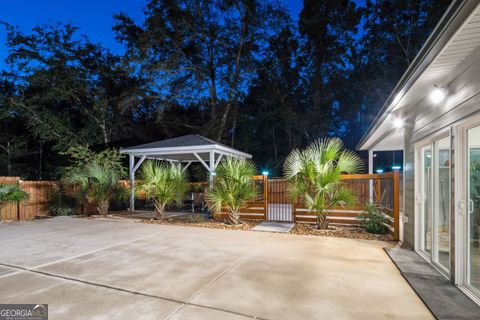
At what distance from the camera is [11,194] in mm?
8273

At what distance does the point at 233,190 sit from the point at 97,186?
16.0ft

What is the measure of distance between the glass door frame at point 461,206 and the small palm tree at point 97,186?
9070mm

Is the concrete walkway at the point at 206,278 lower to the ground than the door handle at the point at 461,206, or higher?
lower

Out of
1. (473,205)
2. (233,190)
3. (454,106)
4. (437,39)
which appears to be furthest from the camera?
(233,190)

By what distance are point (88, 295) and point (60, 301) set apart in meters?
0.25

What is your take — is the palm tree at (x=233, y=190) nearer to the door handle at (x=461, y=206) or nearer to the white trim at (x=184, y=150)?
the white trim at (x=184, y=150)

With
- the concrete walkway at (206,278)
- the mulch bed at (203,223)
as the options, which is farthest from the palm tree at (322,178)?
the mulch bed at (203,223)

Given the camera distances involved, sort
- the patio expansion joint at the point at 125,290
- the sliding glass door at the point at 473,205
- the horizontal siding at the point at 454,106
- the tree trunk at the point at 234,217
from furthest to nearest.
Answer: the tree trunk at the point at 234,217, the sliding glass door at the point at 473,205, the horizontal siding at the point at 454,106, the patio expansion joint at the point at 125,290

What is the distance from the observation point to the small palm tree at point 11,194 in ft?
26.7

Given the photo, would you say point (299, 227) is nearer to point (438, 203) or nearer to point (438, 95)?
point (438, 203)

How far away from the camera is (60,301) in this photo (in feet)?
9.07

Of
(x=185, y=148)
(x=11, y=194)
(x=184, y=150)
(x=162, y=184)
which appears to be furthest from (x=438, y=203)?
(x=11, y=194)

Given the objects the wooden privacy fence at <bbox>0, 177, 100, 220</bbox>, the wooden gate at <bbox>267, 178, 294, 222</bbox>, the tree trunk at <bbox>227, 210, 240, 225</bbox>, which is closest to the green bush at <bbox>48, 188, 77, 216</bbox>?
the wooden privacy fence at <bbox>0, 177, 100, 220</bbox>

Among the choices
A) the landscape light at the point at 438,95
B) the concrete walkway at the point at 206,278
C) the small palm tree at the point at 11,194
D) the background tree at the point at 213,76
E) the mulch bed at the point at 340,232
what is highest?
the background tree at the point at 213,76
